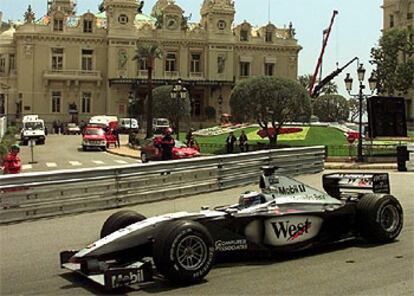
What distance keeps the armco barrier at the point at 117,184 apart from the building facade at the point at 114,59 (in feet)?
221

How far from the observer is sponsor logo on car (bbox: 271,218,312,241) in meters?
8.40

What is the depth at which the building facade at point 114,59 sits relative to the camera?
273ft

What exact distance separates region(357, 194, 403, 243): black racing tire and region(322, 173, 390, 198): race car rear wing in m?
0.75

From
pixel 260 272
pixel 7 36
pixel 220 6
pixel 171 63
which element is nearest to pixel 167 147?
pixel 260 272

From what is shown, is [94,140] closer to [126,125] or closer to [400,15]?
[126,125]

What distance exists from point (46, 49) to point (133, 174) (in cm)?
7276

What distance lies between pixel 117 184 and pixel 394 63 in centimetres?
6901

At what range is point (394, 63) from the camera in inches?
3051

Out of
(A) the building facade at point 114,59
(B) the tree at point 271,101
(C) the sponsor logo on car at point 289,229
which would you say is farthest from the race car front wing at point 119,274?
(A) the building facade at point 114,59

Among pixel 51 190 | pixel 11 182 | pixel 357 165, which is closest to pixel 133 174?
pixel 51 190

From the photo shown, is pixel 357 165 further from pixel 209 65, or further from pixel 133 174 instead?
pixel 209 65

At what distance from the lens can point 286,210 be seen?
857 centimetres

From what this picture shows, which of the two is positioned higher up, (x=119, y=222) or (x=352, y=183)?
(x=352, y=183)

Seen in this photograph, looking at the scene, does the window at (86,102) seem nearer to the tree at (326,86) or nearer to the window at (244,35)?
the window at (244,35)
